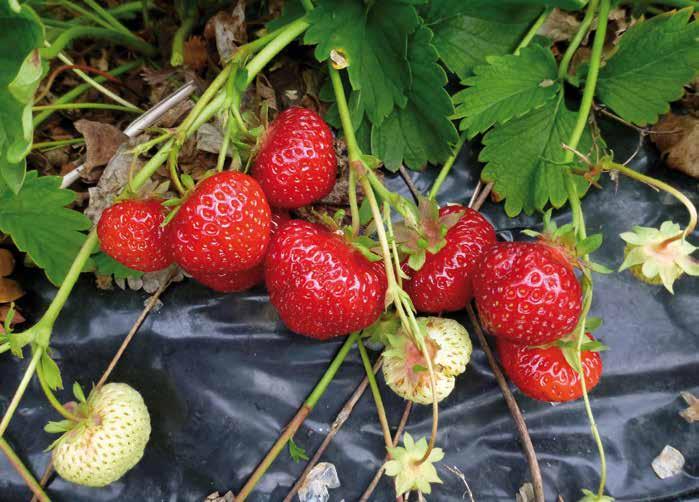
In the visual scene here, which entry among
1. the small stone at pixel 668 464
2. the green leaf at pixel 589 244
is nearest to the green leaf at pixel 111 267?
the green leaf at pixel 589 244

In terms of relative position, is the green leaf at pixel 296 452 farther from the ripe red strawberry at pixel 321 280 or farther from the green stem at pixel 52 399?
the green stem at pixel 52 399

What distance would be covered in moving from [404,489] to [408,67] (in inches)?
29.0

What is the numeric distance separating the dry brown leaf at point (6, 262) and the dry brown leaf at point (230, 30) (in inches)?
25.8

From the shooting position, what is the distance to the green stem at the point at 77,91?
4.29ft

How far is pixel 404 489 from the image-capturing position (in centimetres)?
89

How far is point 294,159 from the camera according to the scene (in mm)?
1006

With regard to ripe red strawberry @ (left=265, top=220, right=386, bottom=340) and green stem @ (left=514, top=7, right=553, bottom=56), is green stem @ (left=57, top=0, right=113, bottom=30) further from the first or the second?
green stem @ (left=514, top=7, right=553, bottom=56)

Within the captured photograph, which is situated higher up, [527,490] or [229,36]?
[229,36]

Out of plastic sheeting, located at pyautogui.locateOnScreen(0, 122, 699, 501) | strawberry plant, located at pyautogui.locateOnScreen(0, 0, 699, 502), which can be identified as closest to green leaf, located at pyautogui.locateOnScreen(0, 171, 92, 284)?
strawberry plant, located at pyautogui.locateOnScreen(0, 0, 699, 502)

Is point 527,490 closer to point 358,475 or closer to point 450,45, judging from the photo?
point 358,475

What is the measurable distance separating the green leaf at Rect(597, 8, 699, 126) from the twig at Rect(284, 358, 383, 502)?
0.75 meters

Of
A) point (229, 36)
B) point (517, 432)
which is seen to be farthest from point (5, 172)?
point (517, 432)

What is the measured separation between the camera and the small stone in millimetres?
1211

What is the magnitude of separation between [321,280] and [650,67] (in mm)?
787
